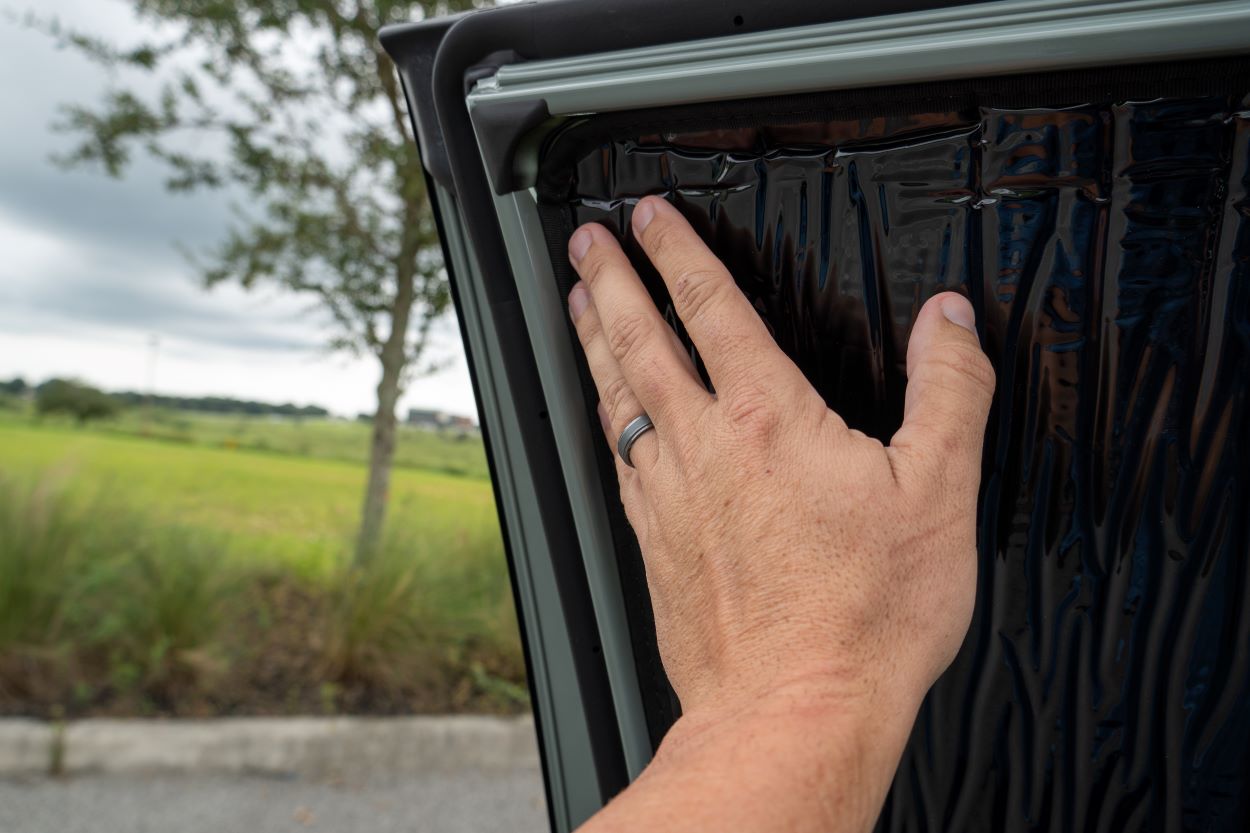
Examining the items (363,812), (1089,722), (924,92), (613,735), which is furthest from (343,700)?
(924,92)

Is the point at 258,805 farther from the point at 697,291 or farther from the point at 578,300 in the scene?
the point at 697,291

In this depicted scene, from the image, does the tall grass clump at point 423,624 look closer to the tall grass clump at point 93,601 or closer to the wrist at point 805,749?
the tall grass clump at point 93,601

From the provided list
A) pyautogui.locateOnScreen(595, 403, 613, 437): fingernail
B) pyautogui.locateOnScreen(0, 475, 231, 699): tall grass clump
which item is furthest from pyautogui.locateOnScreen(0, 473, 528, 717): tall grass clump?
pyautogui.locateOnScreen(595, 403, 613, 437): fingernail

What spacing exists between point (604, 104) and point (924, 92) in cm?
33

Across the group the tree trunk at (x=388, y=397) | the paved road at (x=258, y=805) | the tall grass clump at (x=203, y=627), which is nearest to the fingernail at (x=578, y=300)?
the paved road at (x=258, y=805)

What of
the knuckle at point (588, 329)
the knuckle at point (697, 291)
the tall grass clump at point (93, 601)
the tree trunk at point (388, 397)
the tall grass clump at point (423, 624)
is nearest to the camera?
the knuckle at point (697, 291)

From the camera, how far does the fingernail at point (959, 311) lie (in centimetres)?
92

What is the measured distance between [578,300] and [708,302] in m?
0.21

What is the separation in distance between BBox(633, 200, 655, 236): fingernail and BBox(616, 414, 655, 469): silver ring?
23 cm

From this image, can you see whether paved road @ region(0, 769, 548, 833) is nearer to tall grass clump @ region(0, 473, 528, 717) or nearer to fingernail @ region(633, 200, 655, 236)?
tall grass clump @ region(0, 473, 528, 717)

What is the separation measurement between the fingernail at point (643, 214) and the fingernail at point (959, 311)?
350 millimetres

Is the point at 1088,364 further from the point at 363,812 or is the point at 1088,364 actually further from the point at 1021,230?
the point at 363,812

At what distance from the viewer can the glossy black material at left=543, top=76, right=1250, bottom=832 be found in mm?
831

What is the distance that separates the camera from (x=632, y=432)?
1006 mm
